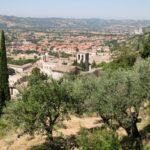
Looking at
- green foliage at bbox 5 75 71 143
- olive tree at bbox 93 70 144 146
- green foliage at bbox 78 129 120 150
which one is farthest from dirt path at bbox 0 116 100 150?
green foliage at bbox 78 129 120 150

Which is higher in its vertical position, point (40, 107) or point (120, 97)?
point (120, 97)

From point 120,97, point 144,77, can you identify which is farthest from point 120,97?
point 144,77

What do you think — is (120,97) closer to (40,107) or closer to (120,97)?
(120,97)

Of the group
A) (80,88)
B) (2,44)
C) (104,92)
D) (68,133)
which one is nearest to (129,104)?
(104,92)

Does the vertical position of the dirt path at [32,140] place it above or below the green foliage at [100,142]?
below

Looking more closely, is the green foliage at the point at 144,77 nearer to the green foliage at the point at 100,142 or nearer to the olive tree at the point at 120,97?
the olive tree at the point at 120,97

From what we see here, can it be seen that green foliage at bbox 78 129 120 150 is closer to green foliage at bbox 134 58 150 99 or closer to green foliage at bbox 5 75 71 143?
green foliage at bbox 5 75 71 143

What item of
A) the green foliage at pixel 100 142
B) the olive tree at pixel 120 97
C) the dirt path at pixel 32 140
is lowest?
the dirt path at pixel 32 140

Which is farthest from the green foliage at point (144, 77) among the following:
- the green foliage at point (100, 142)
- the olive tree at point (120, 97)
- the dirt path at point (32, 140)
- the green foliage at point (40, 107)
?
the dirt path at point (32, 140)

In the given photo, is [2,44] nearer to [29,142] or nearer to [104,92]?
[29,142]

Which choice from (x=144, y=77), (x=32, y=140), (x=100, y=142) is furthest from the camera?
(x=32, y=140)

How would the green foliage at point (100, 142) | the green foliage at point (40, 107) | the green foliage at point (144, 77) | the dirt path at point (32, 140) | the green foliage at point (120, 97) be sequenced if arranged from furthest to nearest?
the dirt path at point (32, 140) < the green foliage at point (40, 107) < the green foliage at point (144, 77) < the green foliage at point (120, 97) < the green foliage at point (100, 142)

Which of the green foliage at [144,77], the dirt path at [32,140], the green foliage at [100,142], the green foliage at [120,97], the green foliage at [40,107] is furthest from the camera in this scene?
the dirt path at [32,140]

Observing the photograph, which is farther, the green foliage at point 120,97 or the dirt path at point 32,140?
the dirt path at point 32,140
